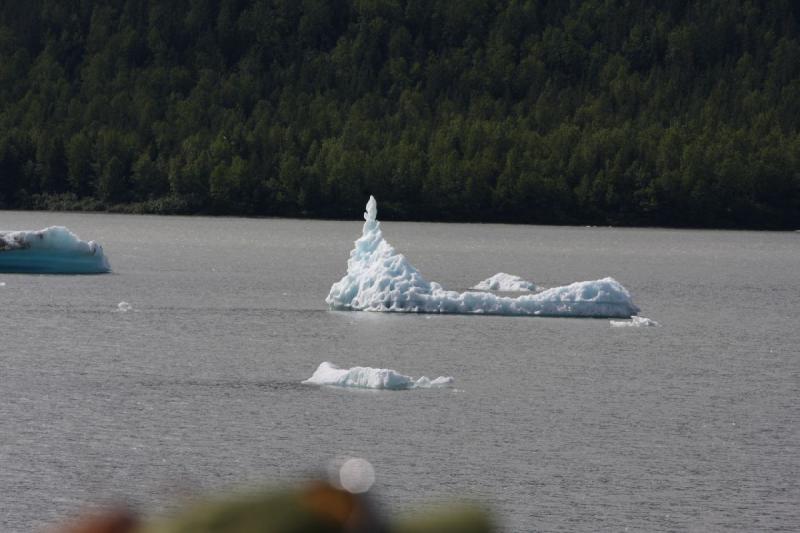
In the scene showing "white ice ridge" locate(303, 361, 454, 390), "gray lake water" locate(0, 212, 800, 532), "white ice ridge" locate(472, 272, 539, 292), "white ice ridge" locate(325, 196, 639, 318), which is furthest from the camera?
"white ice ridge" locate(472, 272, 539, 292)

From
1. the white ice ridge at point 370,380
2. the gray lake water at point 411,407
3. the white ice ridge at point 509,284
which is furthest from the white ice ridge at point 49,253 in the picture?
the white ice ridge at point 370,380

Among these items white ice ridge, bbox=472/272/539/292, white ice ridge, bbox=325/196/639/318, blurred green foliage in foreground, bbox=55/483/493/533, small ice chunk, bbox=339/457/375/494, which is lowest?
white ice ridge, bbox=472/272/539/292

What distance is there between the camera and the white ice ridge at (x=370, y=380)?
34656 mm

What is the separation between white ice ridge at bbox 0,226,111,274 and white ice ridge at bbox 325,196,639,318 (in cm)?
1514

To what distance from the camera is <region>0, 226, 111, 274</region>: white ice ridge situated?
64.1 meters

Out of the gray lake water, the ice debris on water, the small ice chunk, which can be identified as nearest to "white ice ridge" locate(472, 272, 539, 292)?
the gray lake water

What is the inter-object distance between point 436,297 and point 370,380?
19.5 m

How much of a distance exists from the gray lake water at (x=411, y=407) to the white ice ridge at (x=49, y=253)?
1.25m

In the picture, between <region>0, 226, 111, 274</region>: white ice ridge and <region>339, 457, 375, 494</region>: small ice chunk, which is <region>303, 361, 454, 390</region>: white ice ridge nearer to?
<region>0, 226, 111, 274</region>: white ice ridge

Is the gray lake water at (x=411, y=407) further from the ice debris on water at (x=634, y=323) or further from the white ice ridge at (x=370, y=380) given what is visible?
the white ice ridge at (x=370, y=380)

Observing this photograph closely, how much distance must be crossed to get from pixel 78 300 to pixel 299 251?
63.4 meters

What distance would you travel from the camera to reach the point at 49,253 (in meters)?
68.2

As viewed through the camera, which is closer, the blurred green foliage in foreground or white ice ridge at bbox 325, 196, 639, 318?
the blurred green foliage in foreground

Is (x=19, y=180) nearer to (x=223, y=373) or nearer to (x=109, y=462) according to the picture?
(x=223, y=373)
